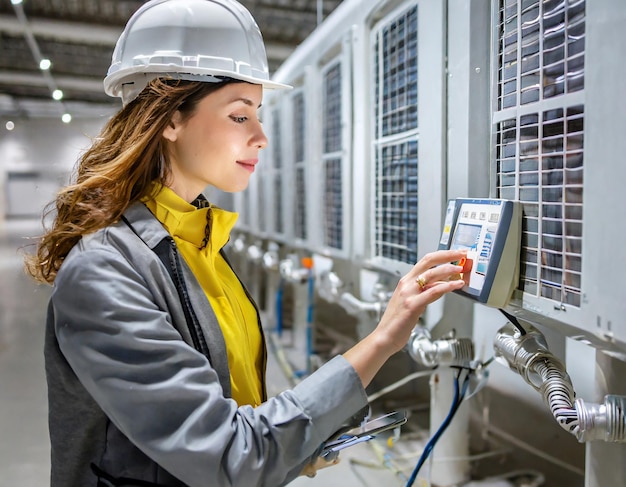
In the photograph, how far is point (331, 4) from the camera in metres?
2.37

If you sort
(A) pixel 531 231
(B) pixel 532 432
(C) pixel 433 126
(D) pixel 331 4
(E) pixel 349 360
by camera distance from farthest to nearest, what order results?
(D) pixel 331 4 → (B) pixel 532 432 → (C) pixel 433 126 → (A) pixel 531 231 → (E) pixel 349 360

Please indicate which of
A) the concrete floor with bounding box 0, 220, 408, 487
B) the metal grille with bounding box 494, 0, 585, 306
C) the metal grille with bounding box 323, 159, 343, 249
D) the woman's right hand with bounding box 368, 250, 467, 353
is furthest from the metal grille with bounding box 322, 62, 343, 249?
the woman's right hand with bounding box 368, 250, 467, 353

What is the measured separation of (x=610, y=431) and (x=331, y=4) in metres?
2.06

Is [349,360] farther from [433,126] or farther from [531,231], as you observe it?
[433,126]

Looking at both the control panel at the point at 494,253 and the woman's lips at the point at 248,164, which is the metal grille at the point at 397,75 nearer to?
the control panel at the point at 494,253

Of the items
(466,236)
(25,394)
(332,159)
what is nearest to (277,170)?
(332,159)

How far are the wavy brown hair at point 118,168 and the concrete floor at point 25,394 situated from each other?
103 centimetres

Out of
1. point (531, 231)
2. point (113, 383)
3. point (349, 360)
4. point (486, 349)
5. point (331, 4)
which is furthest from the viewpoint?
point (331, 4)

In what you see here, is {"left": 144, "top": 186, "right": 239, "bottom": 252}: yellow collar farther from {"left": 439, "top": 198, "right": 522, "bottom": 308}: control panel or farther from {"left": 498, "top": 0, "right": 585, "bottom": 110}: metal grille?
{"left": 498, "top": 0, "right": 585, "bottom": 110}: metal grille

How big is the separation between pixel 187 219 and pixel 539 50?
64 cm

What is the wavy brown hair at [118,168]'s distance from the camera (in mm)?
800

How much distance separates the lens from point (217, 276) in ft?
3.07

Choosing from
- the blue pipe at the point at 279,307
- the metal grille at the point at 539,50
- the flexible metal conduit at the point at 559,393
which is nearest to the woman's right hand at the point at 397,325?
the flexible metal conduit at the point at 559,393

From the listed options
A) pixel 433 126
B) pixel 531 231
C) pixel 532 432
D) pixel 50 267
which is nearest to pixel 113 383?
pixel 50 267
